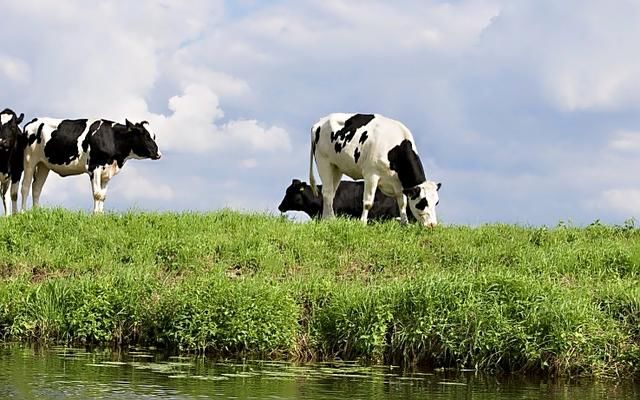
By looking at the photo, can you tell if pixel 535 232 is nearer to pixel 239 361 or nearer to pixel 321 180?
pixel 321 180

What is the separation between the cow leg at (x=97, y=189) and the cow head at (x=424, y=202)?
23.8 ft

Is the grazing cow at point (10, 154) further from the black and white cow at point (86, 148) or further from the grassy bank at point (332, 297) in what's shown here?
the grassy bank at point (332, 297)

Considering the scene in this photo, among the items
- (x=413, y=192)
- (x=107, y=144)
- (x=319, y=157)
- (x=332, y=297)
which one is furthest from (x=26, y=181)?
(x=332, y=297)

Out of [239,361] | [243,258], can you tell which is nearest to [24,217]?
[243,258]

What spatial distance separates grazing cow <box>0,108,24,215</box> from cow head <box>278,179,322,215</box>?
277 inches

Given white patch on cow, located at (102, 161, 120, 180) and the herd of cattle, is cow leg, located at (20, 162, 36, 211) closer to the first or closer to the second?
the herd of cattle

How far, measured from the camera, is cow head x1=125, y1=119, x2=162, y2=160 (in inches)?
923

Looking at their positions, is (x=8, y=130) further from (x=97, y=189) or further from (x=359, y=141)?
(x=359, y=141)

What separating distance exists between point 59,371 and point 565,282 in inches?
299

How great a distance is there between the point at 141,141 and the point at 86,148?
1.32m

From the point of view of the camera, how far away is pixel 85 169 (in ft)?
75.9

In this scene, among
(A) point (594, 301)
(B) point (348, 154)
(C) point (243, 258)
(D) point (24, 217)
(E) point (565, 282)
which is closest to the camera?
(A) point (594, 301)

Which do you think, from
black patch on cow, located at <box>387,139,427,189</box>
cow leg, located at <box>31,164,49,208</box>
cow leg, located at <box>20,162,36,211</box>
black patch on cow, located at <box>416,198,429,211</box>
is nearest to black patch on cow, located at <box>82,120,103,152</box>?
cow leg, located at <box>20,162,36,211</box>

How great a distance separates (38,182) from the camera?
78.9 ft
